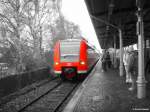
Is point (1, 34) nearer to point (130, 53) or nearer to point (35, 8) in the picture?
point (35, 8)

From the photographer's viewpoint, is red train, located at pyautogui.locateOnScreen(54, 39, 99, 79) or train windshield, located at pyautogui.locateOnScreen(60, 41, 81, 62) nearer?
red train, located at pyautogui.locateOnScreen(54, 39, 99, 79)

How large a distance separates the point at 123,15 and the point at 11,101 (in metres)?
7.33

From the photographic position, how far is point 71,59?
19.1 meters

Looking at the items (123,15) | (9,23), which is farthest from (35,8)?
(123,15)

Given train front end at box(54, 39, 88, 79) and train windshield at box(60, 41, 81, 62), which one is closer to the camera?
train front end at box(54, 39, 88, 79)

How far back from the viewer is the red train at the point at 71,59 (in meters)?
19.0

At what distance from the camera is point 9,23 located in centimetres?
2403

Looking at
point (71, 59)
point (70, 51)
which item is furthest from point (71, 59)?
point (70, 51)

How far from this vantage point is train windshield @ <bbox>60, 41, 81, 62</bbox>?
19109 millimetres

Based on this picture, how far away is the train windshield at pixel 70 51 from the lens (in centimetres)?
1911

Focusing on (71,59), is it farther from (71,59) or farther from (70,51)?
(70,51)

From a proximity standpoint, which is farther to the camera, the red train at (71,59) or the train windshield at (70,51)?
the train windshield at (70,51)

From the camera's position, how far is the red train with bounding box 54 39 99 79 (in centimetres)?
1897

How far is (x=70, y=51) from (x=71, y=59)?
1.66ft
